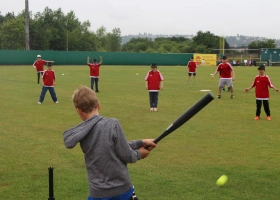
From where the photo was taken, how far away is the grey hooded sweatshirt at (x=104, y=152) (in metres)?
4.06

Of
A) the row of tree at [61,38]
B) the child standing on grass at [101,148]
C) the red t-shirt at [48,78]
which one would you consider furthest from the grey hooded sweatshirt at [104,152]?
the row of tree at [61,38]

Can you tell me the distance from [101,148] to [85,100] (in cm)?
46

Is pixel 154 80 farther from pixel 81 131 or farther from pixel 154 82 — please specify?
pixel 81 131

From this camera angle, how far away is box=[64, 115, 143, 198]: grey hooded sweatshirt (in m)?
→ 4.06

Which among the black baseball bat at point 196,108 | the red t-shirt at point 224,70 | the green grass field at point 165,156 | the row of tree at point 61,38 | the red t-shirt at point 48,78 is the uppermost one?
the row of tree at point 61,38

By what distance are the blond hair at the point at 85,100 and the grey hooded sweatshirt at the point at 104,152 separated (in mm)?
96

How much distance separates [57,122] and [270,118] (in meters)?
7.24

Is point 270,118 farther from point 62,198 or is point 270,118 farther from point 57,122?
point 62,198

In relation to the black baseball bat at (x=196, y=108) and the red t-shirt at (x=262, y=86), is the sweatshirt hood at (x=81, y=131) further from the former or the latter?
the red t-shirt at (x=262, y=86)

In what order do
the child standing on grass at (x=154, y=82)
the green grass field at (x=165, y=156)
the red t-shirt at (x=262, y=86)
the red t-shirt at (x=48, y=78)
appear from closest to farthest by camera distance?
the green grass field at (x=165, y=156) → the red t-shirt at (x=262, y=86) → the child standing on grass at (x=154, y=82) → the red t-shirt at (x=48, y=78)

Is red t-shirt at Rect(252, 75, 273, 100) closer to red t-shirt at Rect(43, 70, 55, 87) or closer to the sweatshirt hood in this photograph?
red t-shirt at Rect(43, 70, 55, 87)

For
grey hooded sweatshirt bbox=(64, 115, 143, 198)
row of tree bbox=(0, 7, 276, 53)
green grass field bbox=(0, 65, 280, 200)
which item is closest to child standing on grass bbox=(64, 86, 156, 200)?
grey hooded sweatshirt bbox=(64, 115, 143, 198)

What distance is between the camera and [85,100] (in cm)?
404

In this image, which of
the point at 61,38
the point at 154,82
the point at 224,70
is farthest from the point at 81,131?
the point at 61,38
